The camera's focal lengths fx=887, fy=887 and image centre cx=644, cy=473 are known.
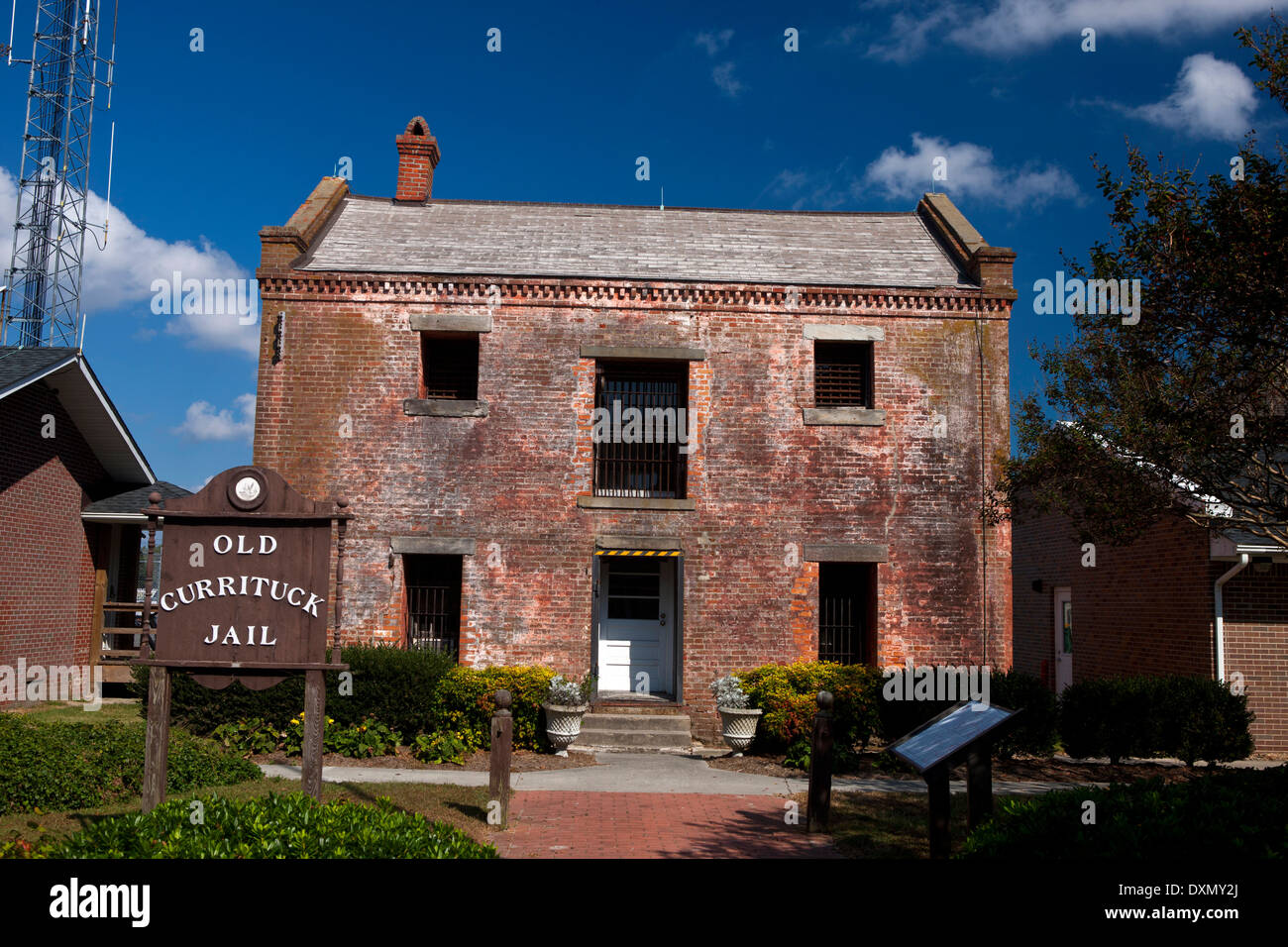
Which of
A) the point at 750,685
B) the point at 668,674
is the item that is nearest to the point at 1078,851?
Result: the point at 750,685

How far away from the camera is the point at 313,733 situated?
733 cm

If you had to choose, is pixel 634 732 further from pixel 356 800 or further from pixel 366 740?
pixel 356 800

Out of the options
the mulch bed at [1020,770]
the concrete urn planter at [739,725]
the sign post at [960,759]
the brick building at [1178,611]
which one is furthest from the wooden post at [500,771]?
the brick building at [1178,611]

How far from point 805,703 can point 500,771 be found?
200 inches

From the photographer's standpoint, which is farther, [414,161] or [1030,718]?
[414,161]

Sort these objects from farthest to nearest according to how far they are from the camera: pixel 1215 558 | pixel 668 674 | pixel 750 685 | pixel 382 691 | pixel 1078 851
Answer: pixel 668 674 → pixel 1215 558 → pixel 750 685 → pixel 382 691 → pixel 1078 851

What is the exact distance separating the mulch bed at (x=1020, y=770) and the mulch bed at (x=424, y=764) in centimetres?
208

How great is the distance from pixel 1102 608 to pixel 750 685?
832 cm

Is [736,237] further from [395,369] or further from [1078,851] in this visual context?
[1078,851]

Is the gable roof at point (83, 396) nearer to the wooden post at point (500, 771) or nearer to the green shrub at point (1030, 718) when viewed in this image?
the wooden post at point (500, 771)

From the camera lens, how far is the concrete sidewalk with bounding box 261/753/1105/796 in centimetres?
1034

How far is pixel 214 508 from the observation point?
295 inches

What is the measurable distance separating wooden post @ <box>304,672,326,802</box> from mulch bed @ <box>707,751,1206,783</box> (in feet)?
20.1

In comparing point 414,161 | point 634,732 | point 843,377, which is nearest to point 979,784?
point 634,732
